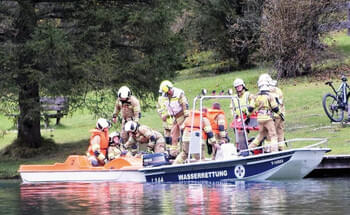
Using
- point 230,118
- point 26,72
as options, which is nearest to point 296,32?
point 230,118

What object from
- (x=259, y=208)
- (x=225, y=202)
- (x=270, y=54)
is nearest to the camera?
(x=259, y=208)

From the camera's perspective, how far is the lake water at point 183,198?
1973 cm

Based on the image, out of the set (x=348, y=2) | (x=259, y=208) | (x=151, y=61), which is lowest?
(x=259, y=208)

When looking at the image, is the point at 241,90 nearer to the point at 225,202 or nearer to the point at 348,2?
the point at 225,202

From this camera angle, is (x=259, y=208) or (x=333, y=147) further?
(x=333, y=147)

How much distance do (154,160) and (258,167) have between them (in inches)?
110

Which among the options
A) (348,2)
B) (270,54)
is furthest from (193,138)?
(348,2)

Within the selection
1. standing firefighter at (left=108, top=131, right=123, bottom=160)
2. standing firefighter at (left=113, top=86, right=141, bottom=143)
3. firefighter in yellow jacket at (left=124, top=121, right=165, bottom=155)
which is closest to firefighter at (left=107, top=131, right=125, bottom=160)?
standing firefighter at (left=108, top=131, right=123, bottom=160)

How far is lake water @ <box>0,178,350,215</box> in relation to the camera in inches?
777

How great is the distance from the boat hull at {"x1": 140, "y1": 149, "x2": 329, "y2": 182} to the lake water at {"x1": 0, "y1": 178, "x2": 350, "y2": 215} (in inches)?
11.2

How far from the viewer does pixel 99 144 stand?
27.2 metres

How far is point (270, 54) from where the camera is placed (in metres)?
43.8

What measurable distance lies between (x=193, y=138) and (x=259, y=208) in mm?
5877

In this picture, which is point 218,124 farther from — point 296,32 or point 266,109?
point 296,32
